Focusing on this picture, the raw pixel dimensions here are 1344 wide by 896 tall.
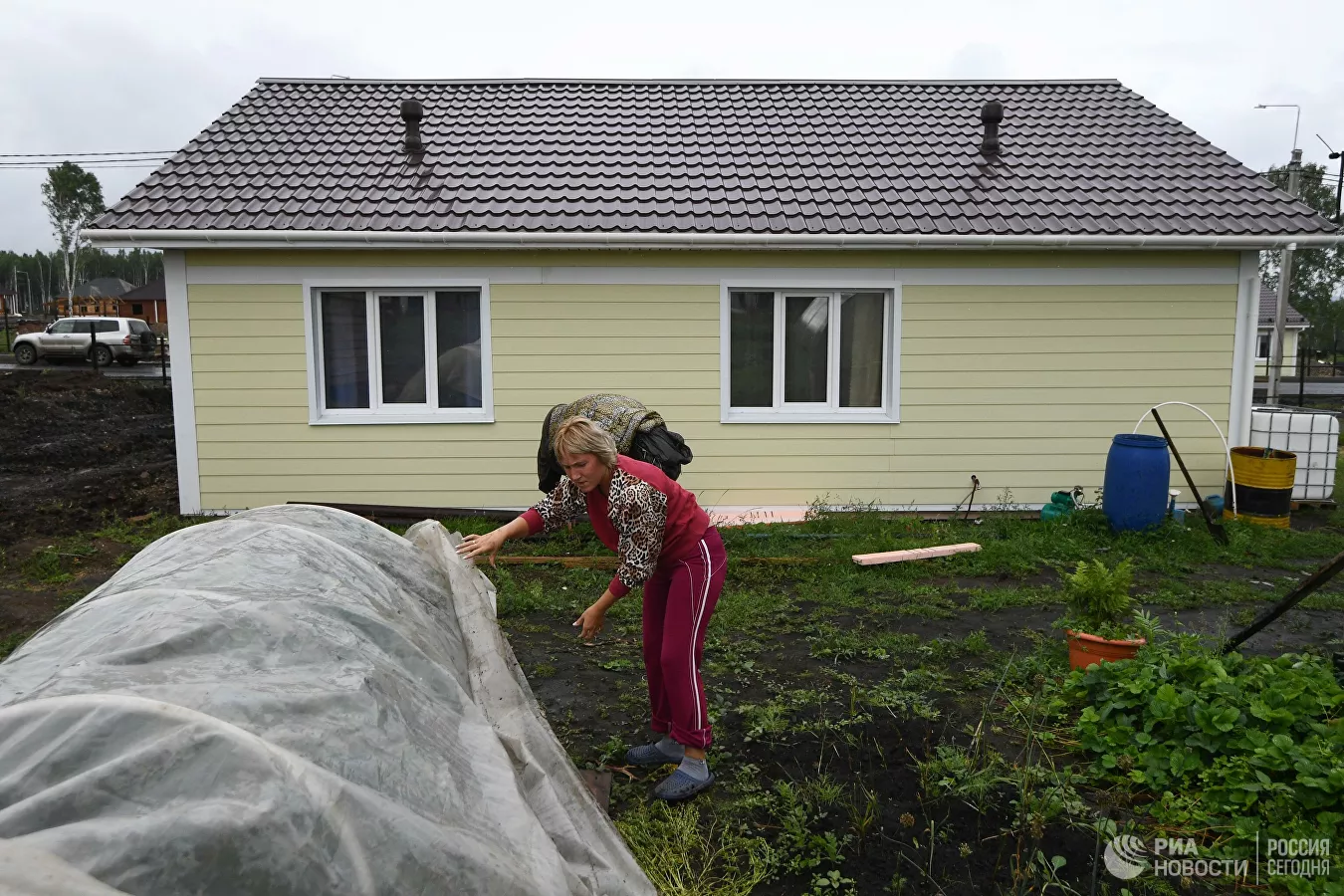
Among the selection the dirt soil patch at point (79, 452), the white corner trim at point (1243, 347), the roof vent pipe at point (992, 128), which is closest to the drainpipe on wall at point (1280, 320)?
the white corner trim at point (1243, 347)

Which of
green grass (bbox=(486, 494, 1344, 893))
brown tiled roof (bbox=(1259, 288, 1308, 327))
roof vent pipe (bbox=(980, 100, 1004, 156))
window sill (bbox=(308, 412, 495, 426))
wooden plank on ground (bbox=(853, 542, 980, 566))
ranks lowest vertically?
green grass (bbox=(486, 494, 1344, 893))

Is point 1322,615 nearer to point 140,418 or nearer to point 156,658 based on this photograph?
point 156,658

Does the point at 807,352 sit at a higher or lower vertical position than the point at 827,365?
higher

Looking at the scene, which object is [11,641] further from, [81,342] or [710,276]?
[81,342]

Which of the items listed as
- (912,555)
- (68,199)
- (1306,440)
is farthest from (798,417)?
(68,199)

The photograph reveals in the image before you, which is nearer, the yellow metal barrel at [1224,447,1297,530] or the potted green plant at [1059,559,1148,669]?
the potted green plant at [1059,559,1148,669]

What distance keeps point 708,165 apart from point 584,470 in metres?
6.64

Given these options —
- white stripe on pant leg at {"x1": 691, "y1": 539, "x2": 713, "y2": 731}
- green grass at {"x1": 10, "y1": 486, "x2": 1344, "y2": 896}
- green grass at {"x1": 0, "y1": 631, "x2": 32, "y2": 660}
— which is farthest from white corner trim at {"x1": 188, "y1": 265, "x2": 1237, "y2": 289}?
white stripe on pant leg at {"x1": 691, "y1": 539, "x2": 713, "y2": 731}

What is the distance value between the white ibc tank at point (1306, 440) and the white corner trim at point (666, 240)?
5.88ft

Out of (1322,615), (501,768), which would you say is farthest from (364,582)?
(1322,615)

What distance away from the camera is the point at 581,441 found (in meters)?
3.30

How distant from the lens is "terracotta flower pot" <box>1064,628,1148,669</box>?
4.27 metres

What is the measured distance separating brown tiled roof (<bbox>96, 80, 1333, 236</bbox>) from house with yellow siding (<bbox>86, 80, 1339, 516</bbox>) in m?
0.06

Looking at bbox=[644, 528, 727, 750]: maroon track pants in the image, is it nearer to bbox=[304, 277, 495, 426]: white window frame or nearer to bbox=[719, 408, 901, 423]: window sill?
bbox=[719, 408, 901, 423]: window sill
